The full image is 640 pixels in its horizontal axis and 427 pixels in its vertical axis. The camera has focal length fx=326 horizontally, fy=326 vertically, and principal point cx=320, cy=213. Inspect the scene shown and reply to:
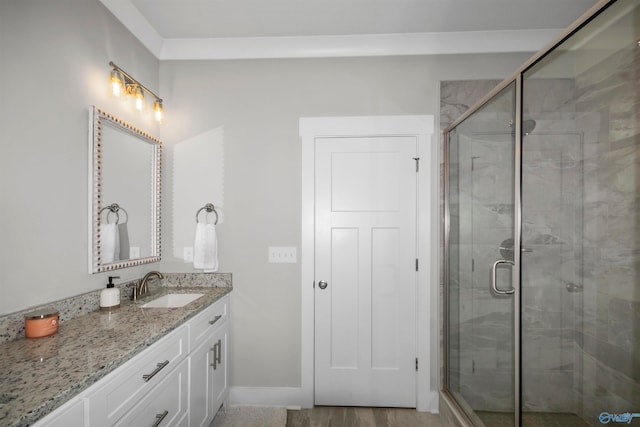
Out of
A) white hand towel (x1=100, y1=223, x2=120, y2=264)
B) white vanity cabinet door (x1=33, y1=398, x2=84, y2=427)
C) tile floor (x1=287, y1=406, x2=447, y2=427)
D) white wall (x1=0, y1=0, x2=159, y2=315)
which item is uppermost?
white wall (x1=0, y1=0, x2=159, y2=315)

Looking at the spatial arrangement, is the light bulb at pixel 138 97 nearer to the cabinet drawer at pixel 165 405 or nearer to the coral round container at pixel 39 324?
the coral round container at pixel 39 324

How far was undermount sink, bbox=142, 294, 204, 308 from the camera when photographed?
2025 mm

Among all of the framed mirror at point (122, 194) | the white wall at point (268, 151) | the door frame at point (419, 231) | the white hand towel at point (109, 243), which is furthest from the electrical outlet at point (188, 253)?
the door frame at point (419, 231)

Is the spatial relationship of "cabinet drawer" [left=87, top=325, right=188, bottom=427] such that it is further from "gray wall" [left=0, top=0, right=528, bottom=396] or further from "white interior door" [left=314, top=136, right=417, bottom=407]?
"white interior door" [left=314, top=136, right=417, bottom=407]

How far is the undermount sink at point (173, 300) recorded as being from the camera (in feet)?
6.64

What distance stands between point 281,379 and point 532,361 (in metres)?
1.66

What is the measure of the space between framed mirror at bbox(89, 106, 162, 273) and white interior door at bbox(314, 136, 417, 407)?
116cm

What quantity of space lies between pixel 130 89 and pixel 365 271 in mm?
1951

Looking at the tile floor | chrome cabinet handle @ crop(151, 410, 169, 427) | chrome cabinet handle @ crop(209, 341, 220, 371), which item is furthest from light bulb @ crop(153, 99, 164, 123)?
the tile floor

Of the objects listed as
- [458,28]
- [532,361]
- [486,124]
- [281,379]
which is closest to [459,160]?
[486,124]

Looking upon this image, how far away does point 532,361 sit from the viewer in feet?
4.71

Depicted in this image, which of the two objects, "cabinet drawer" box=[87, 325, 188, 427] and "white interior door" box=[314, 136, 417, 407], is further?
"white interior door" box=[314, 136, 417, 407]

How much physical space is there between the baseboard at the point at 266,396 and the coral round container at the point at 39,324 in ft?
4.59

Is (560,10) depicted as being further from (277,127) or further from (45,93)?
(45,93)
